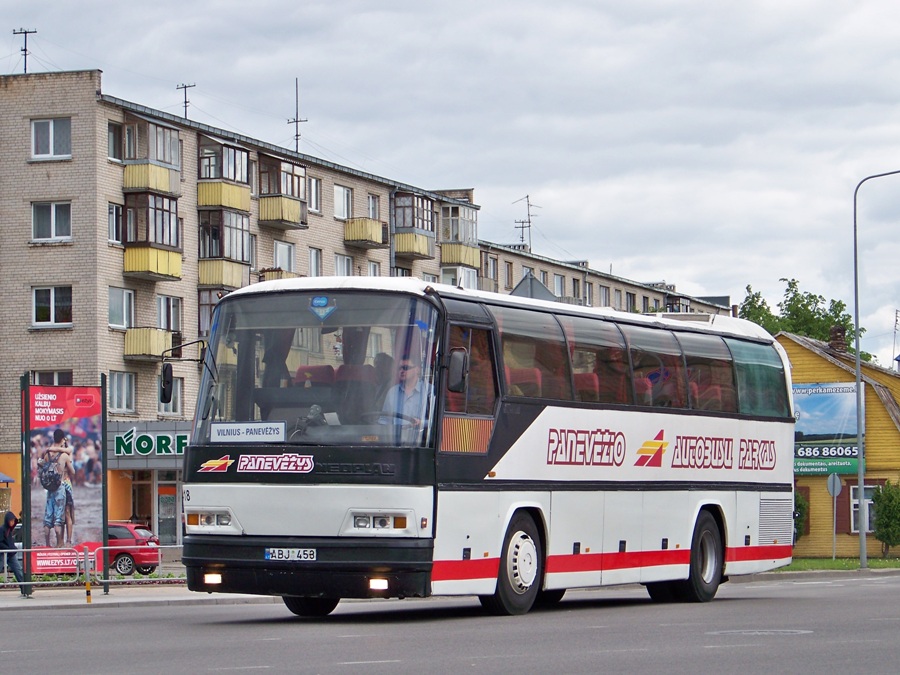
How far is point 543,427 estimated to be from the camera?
62.4ft

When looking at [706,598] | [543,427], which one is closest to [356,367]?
[543,427]

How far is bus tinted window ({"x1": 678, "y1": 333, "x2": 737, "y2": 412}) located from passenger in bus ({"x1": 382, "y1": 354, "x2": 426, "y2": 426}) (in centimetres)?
662

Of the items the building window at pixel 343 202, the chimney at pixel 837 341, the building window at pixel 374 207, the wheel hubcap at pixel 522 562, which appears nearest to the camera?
the wheel hubcap at pixel 522 562

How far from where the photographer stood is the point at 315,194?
238 ft

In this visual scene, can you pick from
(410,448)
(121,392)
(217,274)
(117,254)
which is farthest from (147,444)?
(410,448)

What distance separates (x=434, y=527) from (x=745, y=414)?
8319 mm

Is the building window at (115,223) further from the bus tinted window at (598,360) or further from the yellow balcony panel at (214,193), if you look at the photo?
the bus tinted window at (598,360)

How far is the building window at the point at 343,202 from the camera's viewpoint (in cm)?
7425

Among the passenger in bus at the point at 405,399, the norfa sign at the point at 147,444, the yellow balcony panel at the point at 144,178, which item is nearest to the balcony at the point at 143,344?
the norfa sign at the point at 147,444

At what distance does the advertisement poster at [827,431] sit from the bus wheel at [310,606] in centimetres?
4694

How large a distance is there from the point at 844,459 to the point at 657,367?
44.3m

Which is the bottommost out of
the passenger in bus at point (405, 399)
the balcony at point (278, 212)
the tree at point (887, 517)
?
the tree at point (887, 517)

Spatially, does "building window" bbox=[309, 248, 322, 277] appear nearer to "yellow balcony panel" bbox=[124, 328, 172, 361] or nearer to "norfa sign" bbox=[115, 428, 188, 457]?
"yellow balcony panel" bbox=[124, 328, 172, 361]

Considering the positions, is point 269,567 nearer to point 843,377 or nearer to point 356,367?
point 356,367
